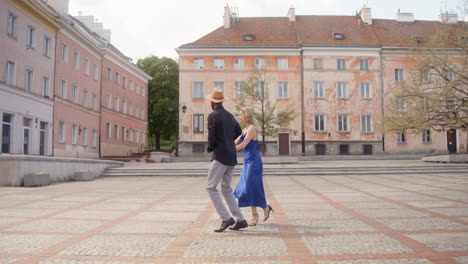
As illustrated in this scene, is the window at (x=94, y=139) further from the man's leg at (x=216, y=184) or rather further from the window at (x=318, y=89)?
the man's leg at (x=216, y=184)

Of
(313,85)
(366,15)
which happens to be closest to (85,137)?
(313,85)

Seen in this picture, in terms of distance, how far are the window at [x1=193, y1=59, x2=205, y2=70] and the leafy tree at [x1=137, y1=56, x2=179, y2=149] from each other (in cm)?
1435

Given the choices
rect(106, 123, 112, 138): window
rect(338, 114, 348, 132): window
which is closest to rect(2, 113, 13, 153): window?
rect(106, 123, 112, 138): window

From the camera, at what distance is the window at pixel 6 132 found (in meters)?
22.3

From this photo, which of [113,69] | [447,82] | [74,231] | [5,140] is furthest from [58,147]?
[447,82]

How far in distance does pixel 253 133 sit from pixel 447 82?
75.8 ft

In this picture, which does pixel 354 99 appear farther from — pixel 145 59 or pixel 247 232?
pixel 247 232

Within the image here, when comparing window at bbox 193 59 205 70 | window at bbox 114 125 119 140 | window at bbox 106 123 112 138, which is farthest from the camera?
window at bbox 114 125 119 140

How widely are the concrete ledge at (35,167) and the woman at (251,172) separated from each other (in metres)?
10.8

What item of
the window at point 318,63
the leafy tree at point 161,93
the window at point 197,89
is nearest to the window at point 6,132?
the window at point 197,89

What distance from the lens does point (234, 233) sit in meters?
5.78

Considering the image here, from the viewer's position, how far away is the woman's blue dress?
6.42 m

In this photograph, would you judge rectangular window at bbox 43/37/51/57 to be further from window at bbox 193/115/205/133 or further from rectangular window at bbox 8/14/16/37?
window at bbox 193/115/205/133

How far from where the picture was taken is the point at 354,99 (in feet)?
127
